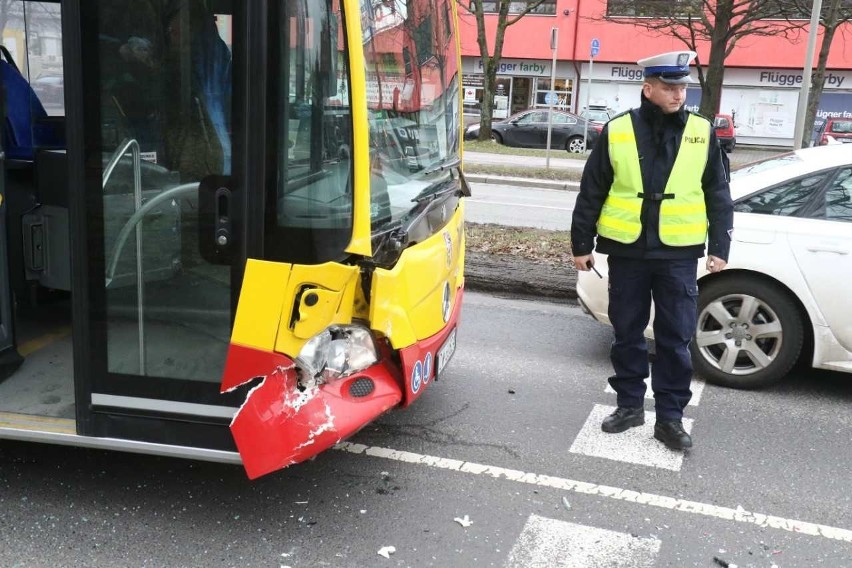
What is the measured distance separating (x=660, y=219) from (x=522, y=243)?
447cm

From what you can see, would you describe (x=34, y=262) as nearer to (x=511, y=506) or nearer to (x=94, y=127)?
(x=94, y=127)

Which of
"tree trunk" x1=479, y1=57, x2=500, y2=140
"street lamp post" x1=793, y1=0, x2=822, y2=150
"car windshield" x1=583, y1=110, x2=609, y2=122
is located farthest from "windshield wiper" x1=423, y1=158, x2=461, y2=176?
"car windshield" x1=583, y1=110, x2=609, y2=122

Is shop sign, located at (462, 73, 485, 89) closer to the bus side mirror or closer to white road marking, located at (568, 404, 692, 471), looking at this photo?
white road marking, located at (568, 404, 692, 471)

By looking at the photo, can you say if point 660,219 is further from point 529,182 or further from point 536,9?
point 536,9

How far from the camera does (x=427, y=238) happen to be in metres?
3.54

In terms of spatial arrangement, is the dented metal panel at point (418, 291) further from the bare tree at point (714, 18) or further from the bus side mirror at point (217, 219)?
the bare tree at point (714, 18)

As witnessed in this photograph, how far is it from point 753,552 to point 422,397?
2.05 meters

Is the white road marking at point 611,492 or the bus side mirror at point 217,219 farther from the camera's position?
the white road marking at point 611,492

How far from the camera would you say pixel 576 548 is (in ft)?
10.5

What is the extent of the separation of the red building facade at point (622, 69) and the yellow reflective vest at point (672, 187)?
98.7ft

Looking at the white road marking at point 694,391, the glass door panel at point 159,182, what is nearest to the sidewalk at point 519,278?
the white road marking at point 694,391

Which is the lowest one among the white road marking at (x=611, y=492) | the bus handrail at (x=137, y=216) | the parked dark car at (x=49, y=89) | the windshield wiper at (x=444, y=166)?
the white road marking at (x=611, y=492)

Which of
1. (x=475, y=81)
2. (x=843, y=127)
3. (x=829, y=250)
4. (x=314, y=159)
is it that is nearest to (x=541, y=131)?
(x=843, y=127)

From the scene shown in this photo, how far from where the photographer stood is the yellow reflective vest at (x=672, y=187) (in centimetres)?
390
